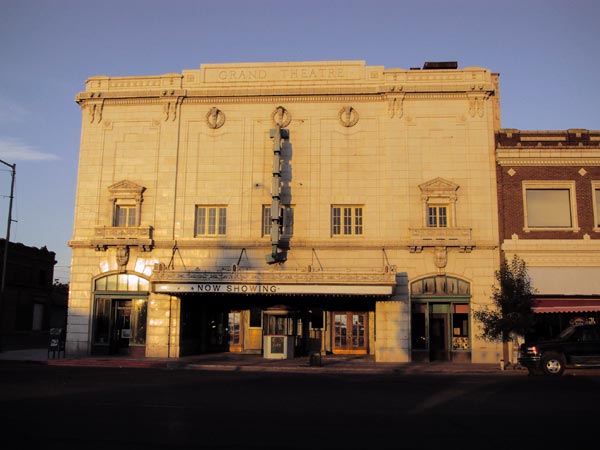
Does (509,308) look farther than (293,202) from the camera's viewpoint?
No

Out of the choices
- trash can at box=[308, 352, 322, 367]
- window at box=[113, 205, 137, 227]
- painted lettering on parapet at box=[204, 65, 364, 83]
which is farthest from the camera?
painted lettering on parapet at box=[204, 65, 364, 83]

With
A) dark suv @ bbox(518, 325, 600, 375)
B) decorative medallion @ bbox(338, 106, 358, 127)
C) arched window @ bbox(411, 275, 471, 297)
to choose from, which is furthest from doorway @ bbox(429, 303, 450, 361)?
decorative medallion @ bbox(338, 106, 358, 127)

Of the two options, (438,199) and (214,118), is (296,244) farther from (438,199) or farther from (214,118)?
(214,118)

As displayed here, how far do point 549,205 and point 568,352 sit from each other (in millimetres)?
10212

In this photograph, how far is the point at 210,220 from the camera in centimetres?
3058

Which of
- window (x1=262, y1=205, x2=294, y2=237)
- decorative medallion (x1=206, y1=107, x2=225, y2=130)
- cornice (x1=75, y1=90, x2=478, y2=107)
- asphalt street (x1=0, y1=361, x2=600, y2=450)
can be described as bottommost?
asphalt street (x1=0, y1=361, x2=600, y2=450)

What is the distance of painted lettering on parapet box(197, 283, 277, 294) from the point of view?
26.9 meters

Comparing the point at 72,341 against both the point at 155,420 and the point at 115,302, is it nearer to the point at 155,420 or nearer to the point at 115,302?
the point at 115,302

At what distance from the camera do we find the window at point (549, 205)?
96.0 feet

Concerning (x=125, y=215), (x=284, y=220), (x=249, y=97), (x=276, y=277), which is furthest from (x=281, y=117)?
(x=125, y=215)

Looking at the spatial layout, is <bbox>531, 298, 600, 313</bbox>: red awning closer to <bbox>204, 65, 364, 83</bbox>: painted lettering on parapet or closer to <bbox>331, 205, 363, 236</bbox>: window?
<bbox>331, 205, 363, 236</bbox>: window

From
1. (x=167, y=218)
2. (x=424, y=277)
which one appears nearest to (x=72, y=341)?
(x=167, y=218)

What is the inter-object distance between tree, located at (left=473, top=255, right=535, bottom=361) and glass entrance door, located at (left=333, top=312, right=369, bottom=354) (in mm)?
6582

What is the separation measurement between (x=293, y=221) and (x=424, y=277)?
7268mm
